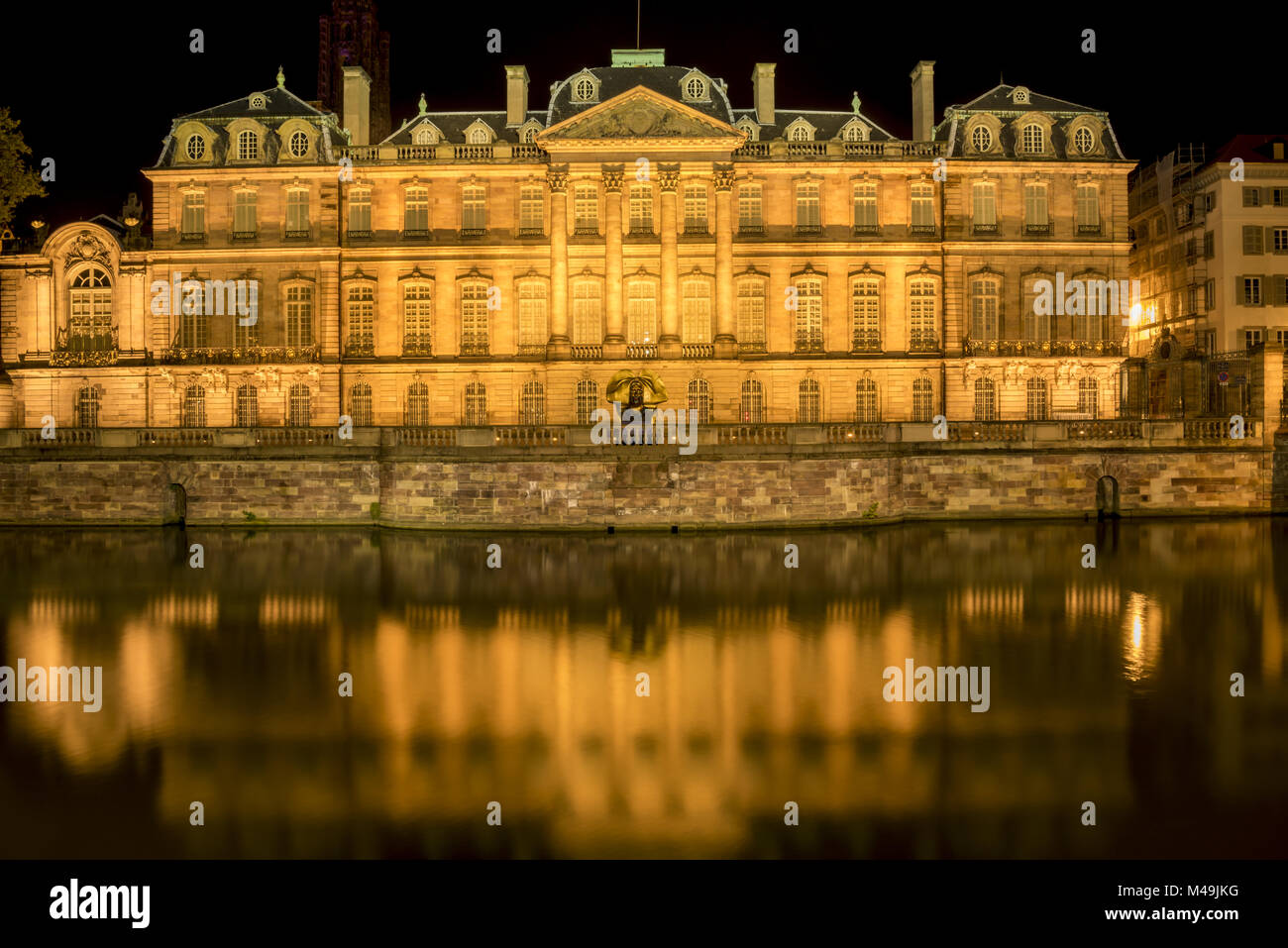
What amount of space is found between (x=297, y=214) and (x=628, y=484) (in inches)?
939

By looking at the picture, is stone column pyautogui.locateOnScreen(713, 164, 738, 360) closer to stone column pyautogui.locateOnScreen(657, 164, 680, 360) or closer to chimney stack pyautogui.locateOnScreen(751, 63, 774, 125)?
stone column pyautogui.locateOnScreen(657, 164, 680, 360)

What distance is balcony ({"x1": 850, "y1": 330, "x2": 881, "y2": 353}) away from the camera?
44.8m

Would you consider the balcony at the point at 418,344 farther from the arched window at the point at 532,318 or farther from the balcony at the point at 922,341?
the balcony at the point at 922,341

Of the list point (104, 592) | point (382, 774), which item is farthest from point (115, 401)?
point (382, 774)

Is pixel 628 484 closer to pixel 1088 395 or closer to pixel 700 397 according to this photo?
pixel 700 397

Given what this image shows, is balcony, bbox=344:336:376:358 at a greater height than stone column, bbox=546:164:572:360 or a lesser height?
lesser

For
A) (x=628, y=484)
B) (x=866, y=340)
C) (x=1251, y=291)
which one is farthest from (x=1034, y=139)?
(x=628, y=484)

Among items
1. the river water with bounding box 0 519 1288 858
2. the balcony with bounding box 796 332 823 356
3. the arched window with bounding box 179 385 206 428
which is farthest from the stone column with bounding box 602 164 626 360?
the river water with bounding box 0 519 1288 858

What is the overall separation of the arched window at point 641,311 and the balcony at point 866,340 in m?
9.25

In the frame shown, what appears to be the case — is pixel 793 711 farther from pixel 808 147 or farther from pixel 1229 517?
pixel 808 147

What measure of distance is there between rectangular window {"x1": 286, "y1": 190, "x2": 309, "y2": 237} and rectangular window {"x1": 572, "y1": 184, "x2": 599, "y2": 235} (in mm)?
12165

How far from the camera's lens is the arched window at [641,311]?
44000 millimetres
